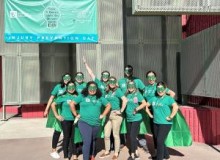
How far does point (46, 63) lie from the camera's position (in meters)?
14.5

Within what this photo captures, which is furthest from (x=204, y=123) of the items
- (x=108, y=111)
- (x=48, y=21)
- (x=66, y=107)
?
(x=48, y=21)

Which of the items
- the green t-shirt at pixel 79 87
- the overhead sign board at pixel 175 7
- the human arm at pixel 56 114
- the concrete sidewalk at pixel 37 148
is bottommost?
the concrete sidewalk at pixel 37 148

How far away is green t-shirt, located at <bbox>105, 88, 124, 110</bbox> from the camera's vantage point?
7105 mm

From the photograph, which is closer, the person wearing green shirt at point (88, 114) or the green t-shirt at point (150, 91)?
the person wearing green shirt at point (88, 114)

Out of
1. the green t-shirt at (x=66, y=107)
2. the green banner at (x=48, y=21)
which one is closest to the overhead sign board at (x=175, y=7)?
the green t-shirt at (x=66, y=107)

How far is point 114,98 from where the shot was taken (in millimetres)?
7184

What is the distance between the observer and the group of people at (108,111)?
6.55 meters

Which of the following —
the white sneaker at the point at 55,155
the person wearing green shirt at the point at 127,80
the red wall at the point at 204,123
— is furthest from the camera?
the red wall at the point at 204,123

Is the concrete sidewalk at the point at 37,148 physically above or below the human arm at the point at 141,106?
below

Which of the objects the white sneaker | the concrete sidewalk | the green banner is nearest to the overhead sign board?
the concrete sidewalk

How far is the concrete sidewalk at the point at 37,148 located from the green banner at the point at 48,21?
2.93m

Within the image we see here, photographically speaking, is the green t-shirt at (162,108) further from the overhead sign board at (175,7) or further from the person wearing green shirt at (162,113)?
the overhead sign board at (175,7)

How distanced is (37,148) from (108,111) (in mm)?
2673

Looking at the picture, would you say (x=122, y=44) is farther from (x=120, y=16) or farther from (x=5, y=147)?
(x=5, y=147)
